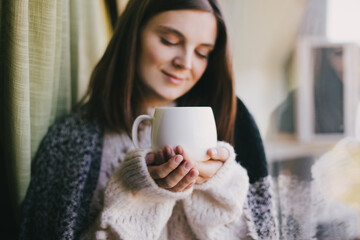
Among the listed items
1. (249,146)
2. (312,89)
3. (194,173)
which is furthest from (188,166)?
(312,89)

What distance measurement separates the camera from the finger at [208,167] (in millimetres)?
522

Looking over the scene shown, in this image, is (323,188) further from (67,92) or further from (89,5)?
(89,5)

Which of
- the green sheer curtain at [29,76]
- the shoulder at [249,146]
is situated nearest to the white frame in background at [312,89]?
the shoulder at [249,146]

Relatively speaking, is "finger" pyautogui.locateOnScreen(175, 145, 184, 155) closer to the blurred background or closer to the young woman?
the young woman

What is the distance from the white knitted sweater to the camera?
553 mm

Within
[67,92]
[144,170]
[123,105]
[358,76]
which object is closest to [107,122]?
[123,105]

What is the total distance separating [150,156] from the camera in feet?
1.76

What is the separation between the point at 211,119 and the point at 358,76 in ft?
1.20

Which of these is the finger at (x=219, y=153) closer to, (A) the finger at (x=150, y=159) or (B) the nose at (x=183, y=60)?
(A) the finger at (x=150, y=159)

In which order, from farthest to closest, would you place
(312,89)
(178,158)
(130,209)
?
(312,89) → (130,209) → (178,158)

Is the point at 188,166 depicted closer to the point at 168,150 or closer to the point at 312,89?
the point at 168,150

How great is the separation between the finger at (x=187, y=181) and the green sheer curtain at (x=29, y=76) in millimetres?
373

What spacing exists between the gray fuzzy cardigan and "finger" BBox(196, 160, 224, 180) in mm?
164

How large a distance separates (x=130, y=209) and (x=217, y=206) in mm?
172
